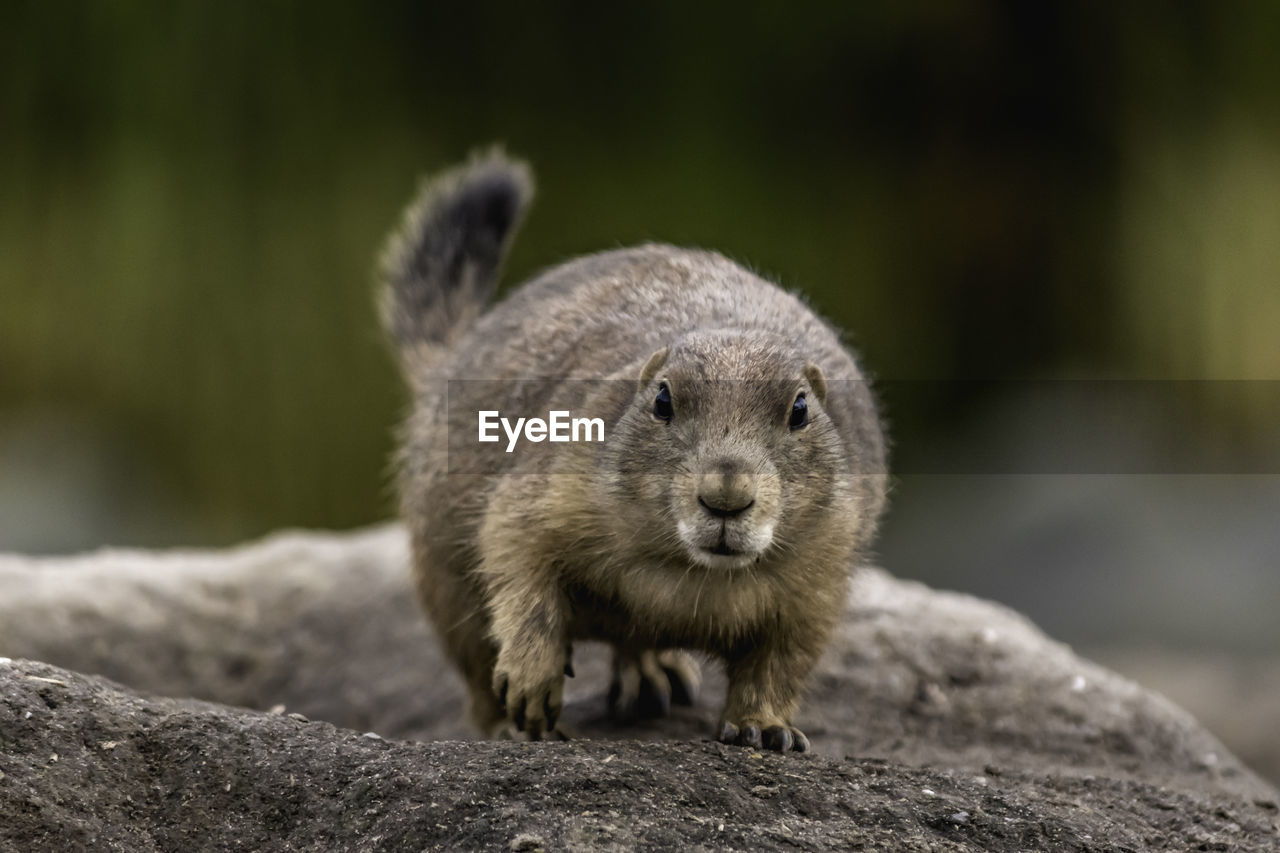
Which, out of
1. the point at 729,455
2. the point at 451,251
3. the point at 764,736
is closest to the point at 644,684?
the point at 764,736

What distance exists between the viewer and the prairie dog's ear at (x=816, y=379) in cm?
451

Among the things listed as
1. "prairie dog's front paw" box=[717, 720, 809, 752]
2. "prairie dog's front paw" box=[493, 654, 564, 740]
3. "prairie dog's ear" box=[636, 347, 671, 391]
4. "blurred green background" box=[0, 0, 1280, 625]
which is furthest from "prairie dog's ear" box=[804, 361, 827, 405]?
"blurred green background" box=[0, 0, 1280, 625]

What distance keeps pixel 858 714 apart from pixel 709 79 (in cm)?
593

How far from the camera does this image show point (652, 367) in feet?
14.6

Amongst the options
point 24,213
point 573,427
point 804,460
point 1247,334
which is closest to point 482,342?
point 573,427

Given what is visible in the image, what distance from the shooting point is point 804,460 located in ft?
14.1

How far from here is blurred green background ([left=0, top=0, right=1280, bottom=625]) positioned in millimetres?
10109

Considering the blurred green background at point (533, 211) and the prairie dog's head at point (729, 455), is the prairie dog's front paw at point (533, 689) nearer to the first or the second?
Result: the prairie dog's head at point (729, 455)

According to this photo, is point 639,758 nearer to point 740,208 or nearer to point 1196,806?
point 1196,806

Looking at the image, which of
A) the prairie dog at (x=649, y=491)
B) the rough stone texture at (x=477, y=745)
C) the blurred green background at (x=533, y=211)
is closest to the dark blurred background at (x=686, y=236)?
the blurred green background at (x=533, y=211)

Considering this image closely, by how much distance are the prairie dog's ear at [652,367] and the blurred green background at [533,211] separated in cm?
563

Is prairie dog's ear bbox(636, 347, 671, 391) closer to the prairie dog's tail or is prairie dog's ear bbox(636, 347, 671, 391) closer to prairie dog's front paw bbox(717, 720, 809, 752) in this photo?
prairie dog's front paw bbox(717, 720, 809, 752)

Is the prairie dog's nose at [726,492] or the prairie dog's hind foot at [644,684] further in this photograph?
A: the prairie dog's hind foot at [644,684]

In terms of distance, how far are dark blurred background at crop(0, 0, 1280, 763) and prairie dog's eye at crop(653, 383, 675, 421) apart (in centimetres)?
584
